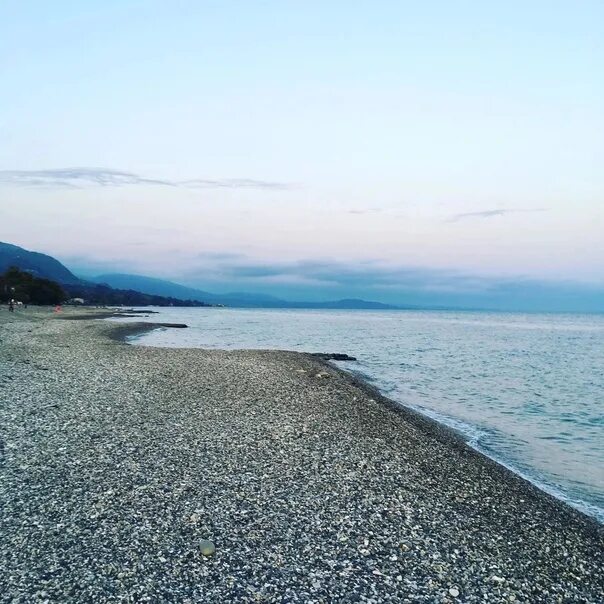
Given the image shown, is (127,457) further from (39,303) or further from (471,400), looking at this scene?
(39,303)

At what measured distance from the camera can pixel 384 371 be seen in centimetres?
3919

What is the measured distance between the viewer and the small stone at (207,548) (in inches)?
303

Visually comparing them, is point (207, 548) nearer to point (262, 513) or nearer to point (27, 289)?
point (262, 513)

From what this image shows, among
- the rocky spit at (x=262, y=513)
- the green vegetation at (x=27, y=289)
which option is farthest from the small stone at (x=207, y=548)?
the green vegetation at (x=27, y=289)

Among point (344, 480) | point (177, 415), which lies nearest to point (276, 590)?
point (344, 480)

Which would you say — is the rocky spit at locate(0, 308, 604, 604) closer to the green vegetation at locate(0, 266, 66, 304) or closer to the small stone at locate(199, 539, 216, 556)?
the small stone at locate(199, 539, 216, 556)

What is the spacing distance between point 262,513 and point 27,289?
134 meters

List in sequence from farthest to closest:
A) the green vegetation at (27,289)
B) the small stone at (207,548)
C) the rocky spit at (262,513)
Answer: the green vegetation at (27,289)
the small stone at (207,548)
the rocky spit at (262,513)

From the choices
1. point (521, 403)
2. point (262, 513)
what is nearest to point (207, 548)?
point (262, 513)

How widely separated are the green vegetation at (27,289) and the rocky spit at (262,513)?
113 m

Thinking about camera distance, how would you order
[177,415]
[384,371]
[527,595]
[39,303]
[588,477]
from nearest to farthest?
[527,595] < [588,477] < [177,415] < [384,371] < [39,303]

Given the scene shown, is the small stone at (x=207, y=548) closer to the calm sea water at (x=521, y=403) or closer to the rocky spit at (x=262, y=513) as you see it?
the rocky spit at (x=262, y=513)

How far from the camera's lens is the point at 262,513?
366 inches

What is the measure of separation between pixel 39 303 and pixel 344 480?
139 metres
